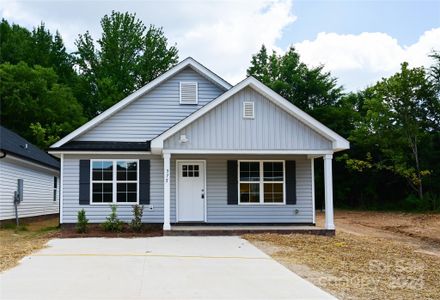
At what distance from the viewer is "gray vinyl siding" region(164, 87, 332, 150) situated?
13453mm

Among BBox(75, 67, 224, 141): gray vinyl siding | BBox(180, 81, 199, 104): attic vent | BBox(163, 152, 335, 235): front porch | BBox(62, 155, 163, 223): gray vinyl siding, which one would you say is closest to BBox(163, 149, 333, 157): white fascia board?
BBox(163, 152, 335, 235): front porch

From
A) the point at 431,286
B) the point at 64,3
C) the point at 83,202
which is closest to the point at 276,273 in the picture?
the point at 431,286

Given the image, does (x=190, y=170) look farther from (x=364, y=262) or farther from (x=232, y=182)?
(x=364, y=262)

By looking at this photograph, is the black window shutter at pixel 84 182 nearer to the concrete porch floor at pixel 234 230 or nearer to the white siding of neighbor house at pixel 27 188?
the concrete porch floor at pixel 234 230

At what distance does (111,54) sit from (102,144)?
25.2 meters

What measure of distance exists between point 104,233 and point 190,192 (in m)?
2.94

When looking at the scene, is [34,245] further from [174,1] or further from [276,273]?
[174,1]

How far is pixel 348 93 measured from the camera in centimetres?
3516

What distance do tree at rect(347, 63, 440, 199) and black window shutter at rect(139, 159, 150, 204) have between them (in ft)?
49.5

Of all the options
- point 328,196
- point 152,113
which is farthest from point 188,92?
point 328,196

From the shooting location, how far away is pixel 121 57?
126 feet

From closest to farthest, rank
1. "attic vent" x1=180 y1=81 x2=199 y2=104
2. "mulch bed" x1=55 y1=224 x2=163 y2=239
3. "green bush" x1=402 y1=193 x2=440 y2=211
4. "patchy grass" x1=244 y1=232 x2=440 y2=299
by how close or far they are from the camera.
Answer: "patchy grass" x1=244 y1=232 x2=440 y2=299 < "mulch bed" x1=55 y1=224 x2=163 y2=239 < "attic vent" x1=180 y1=81 x2=199 y2=104 < "green bush" x1=402 y1=193 x2=440 y2=211

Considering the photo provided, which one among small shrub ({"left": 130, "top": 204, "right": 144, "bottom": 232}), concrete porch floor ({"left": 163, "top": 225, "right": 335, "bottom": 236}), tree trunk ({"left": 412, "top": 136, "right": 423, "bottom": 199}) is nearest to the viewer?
concrete porch floor ({"left": 163, "top": 225, "right": 335, "bottom": 236})

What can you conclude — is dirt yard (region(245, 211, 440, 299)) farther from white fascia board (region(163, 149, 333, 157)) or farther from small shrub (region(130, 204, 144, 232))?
small shrub (region(130, 204, 144, 232))
